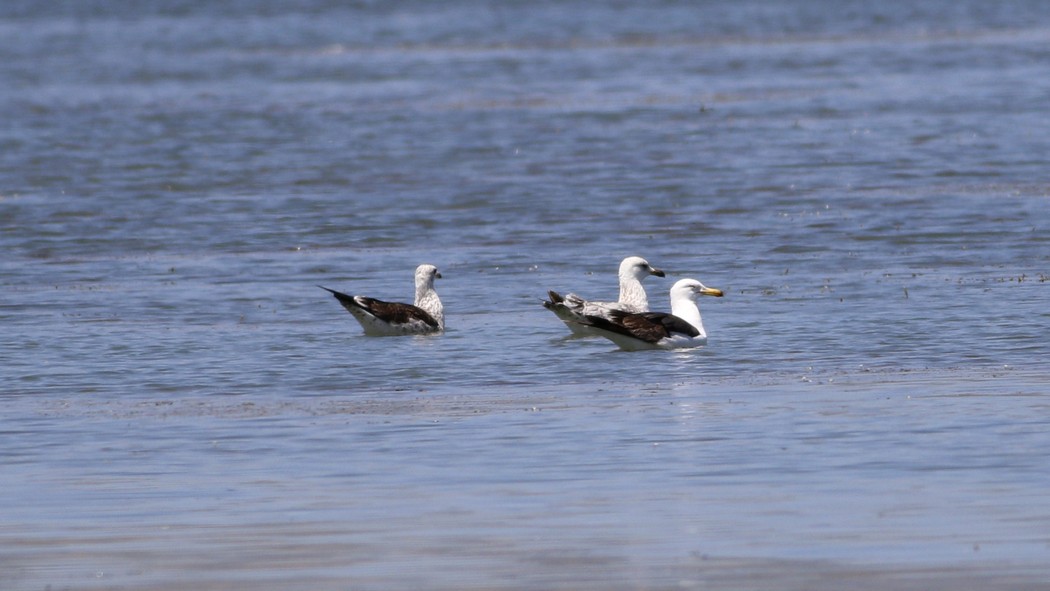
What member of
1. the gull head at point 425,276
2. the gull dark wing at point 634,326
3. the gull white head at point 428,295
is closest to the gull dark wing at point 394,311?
the gull white head at point 428,295

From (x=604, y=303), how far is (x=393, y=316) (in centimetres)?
171

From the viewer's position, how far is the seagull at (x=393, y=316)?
50.8ft

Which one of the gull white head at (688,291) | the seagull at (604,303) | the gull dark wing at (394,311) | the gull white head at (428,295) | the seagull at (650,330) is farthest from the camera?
the gull white head at (428,295)

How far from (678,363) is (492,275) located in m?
5.11

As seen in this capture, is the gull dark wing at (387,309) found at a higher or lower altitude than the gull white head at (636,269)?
lower

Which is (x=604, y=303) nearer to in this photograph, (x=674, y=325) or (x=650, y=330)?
(x=650, y=330)

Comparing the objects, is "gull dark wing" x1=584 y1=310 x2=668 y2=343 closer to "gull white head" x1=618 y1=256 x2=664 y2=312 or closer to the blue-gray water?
the blue-gray water

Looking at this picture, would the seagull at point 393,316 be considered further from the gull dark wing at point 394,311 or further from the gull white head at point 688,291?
the gull white head at point 688,291

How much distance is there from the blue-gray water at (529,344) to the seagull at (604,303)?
0.24 metres

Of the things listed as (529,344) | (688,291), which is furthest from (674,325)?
(529,344)

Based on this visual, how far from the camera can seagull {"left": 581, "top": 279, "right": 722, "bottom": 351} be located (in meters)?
14.5

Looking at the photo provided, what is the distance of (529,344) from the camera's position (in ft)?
48.4

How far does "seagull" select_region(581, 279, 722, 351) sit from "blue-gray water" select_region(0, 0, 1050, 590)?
17 centimetres

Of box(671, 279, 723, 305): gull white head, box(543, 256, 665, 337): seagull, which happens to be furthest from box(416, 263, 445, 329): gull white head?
box(671, 279, 723, 305): gull white head
